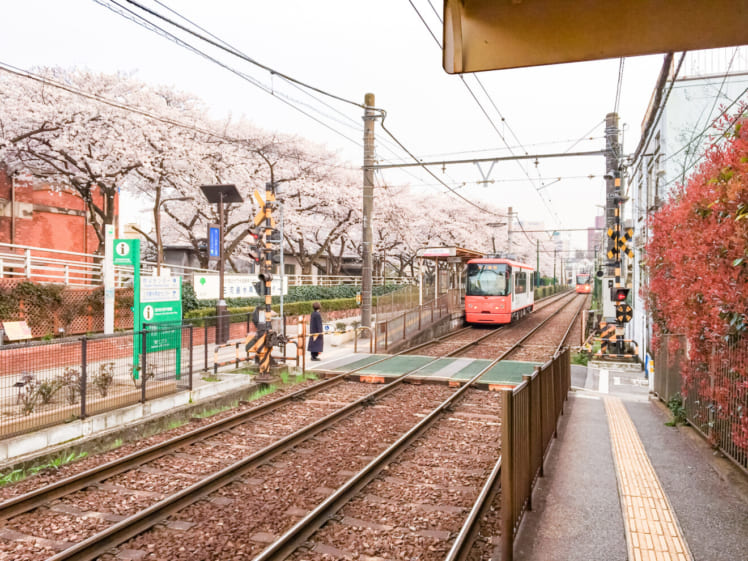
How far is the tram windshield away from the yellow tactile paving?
1782cm

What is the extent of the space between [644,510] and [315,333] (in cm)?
1072

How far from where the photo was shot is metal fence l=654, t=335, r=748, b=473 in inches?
198

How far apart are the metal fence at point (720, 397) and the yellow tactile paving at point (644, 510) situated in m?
0.83

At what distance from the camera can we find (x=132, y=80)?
892 inches

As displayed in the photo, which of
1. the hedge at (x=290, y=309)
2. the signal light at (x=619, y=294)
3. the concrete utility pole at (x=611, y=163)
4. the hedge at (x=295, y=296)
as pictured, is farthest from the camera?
the hedge at (x=295, y=296)

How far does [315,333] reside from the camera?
48.0 ft

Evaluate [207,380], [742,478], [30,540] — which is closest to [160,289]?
[207,380]

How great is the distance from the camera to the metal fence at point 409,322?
18.1 metres

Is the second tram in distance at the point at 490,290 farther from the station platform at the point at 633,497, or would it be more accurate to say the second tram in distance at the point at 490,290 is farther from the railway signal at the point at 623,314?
the station platform at the point at 633,497

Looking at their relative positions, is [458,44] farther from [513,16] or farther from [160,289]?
[160,289]

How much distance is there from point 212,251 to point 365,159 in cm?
678

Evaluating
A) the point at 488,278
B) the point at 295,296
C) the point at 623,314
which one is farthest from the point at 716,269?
the point at 295,296

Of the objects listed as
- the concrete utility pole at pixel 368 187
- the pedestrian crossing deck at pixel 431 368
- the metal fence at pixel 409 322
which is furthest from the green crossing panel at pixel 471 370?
the concrete utility pole at pixel 368 187

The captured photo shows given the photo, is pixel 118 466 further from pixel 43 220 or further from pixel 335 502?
pixel 43 220
